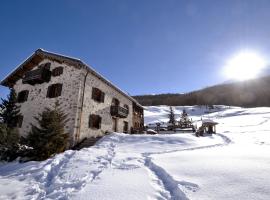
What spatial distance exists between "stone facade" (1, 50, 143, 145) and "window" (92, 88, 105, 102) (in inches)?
12.0

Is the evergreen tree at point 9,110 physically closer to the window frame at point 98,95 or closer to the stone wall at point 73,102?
the stone wall at point 73,102

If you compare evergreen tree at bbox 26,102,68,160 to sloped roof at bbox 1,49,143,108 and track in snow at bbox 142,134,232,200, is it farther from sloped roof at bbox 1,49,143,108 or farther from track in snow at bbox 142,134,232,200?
track in snow at bbox 142,134,232,200

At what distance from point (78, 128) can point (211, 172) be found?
509 inches

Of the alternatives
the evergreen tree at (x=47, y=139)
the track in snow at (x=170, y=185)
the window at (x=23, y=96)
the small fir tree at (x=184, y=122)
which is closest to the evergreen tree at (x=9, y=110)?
the window at (x=23, y=96)

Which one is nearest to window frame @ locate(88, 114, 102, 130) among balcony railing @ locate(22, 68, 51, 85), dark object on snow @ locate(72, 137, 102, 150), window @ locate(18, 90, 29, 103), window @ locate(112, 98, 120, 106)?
dark object on snow @ locate(72, 137, 102, 150)

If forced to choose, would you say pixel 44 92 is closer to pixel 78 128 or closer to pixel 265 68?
pixel 78 128

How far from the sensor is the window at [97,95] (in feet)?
65.9

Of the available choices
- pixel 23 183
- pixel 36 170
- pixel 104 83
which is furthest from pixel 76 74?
pixel 23 183

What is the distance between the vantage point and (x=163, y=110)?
77.2 metres

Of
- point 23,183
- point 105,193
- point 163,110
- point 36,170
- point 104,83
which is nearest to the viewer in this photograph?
point 105,193

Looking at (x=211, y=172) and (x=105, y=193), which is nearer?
(x=105, y=193)

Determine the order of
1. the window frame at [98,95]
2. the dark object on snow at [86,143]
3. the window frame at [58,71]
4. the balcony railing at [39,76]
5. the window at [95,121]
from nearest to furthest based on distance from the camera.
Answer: the dark object on snow at [86,143] → the window at [95,121] → the balcony railing at [39,76] → the window frame at [58,71] → the window frame at [98,95]

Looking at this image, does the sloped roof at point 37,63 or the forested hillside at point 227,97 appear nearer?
the sloped roof at point 37,63

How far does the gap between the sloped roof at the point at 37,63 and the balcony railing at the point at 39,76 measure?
1566 millimetres
